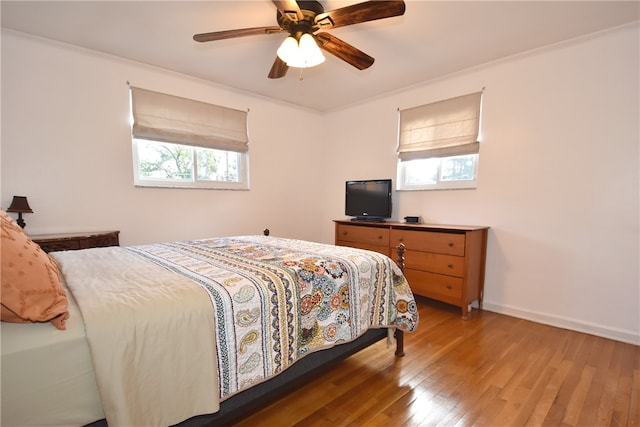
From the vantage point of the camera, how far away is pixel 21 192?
8.16ft

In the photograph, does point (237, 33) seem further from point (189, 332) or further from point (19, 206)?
point (19, 206)

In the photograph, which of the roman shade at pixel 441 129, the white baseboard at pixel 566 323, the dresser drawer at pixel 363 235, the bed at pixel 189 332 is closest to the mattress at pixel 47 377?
the bed at pixel 189 332

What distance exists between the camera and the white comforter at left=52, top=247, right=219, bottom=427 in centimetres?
89

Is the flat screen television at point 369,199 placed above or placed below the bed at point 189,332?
above

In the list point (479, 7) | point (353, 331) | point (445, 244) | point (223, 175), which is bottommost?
point (353, 331)

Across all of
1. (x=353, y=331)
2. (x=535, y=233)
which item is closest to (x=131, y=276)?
(x=353, y=331)

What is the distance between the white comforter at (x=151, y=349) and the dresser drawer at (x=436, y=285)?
239 centimetres

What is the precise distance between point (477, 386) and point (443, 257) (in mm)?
1292

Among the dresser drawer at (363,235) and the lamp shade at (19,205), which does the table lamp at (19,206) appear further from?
the dresser drawer at (363,235)

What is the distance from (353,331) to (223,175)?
281cm

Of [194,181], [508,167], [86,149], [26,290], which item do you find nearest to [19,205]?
[86,149]

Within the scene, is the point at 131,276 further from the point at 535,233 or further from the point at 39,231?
the point at 535,233

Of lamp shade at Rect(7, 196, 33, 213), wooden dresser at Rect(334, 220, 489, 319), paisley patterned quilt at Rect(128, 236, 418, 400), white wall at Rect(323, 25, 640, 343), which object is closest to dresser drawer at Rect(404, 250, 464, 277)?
wooden dresser at Rect(334, 220, 489, 319)

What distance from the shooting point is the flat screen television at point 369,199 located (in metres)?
3.54
